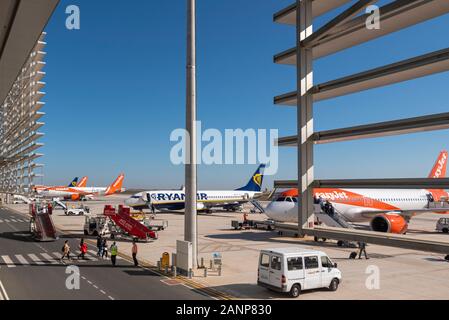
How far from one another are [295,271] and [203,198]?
60738mm

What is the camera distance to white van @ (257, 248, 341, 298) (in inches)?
784

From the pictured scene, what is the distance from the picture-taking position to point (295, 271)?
20.2 m

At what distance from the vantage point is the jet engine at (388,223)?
109 feet

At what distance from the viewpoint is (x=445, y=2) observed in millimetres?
3879

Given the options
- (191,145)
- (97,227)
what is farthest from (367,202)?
(97,227)

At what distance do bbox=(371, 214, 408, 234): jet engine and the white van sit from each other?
1432 centimetres

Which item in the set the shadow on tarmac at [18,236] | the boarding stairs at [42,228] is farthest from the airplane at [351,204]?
the shadow on tarmac at [18,236]

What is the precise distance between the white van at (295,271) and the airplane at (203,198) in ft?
181

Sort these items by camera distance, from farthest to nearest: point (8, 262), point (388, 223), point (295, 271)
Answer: point (388, 223), point (8, 262), point (295, 271)

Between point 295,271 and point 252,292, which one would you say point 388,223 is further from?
point 252,292

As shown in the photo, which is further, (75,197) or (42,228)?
(75,197)

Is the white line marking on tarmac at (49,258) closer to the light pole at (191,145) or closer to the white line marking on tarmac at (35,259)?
the white line marking on tarmac at (35,259)

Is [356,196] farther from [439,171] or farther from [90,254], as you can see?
[90,254]

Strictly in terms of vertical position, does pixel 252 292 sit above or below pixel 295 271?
below
